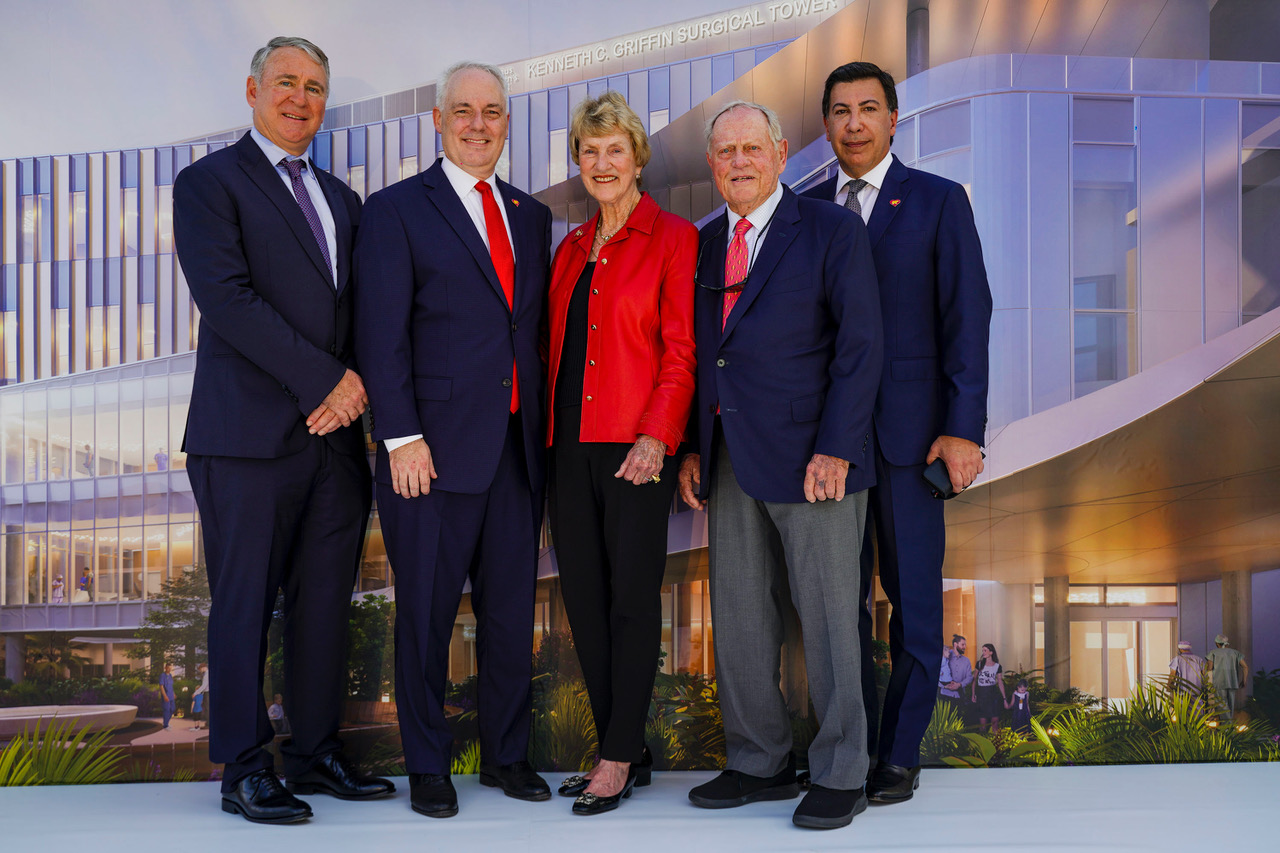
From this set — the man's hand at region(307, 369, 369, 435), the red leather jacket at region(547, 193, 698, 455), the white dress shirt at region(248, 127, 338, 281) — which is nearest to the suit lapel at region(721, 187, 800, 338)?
the red leather jacket at region(547, 193, 698, 455)

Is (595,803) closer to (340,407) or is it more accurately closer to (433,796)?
(433,796)

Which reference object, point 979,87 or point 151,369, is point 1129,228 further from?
point 151,369

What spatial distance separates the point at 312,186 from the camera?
2625 mm

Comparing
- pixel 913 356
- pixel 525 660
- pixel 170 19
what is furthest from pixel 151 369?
pixel 913 356

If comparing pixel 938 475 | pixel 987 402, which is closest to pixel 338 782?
pixel 938 475

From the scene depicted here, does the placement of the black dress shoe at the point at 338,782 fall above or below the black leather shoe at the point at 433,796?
below

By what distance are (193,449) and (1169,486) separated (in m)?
3.06

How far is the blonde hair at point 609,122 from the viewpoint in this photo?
8.01 feet

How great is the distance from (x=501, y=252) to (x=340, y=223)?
0.48m

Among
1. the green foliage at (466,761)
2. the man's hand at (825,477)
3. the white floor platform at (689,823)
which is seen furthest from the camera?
the green foliage at (466,761)

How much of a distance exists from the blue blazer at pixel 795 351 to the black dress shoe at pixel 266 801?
142cm

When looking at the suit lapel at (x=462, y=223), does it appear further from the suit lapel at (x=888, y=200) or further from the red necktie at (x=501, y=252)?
the suit lapel at (x=888, y=200)

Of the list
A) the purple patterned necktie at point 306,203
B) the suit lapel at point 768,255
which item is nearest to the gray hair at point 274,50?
the purple patterned necktie at point 306,203

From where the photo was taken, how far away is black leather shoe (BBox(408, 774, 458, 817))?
2.33 meters
